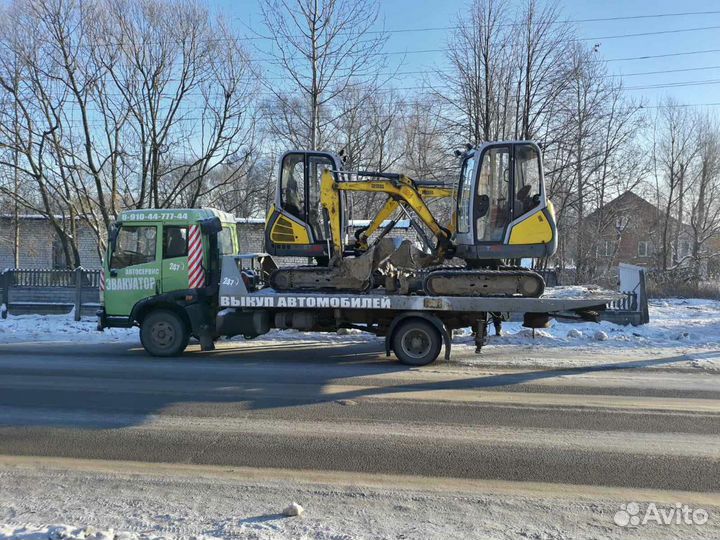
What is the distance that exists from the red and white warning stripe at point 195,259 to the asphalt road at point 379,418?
1.49 metres

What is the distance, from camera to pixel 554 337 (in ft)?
39.3

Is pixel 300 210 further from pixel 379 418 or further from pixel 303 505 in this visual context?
pixel 303 505

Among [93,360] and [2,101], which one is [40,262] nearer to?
[2,101]

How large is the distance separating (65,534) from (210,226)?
719 centimetres

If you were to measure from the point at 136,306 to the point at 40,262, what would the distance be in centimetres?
2005

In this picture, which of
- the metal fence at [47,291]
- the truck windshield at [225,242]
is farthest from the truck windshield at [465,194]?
the metal fence at [47,291]

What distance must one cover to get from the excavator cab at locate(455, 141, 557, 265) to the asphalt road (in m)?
2.06

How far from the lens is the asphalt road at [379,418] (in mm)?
4836

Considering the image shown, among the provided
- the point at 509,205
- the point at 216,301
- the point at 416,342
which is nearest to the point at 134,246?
the point at 216,301

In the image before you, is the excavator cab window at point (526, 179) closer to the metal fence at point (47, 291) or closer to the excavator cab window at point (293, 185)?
the excavator cab window at point (293, 185)

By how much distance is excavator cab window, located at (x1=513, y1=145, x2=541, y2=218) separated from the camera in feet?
29.9

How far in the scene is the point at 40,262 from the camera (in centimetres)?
2630

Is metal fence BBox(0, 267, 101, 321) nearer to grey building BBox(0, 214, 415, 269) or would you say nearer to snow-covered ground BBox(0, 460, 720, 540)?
grey building BBox(0, 214, 415, 269)

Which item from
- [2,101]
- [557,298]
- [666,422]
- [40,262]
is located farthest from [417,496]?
[40,262]
